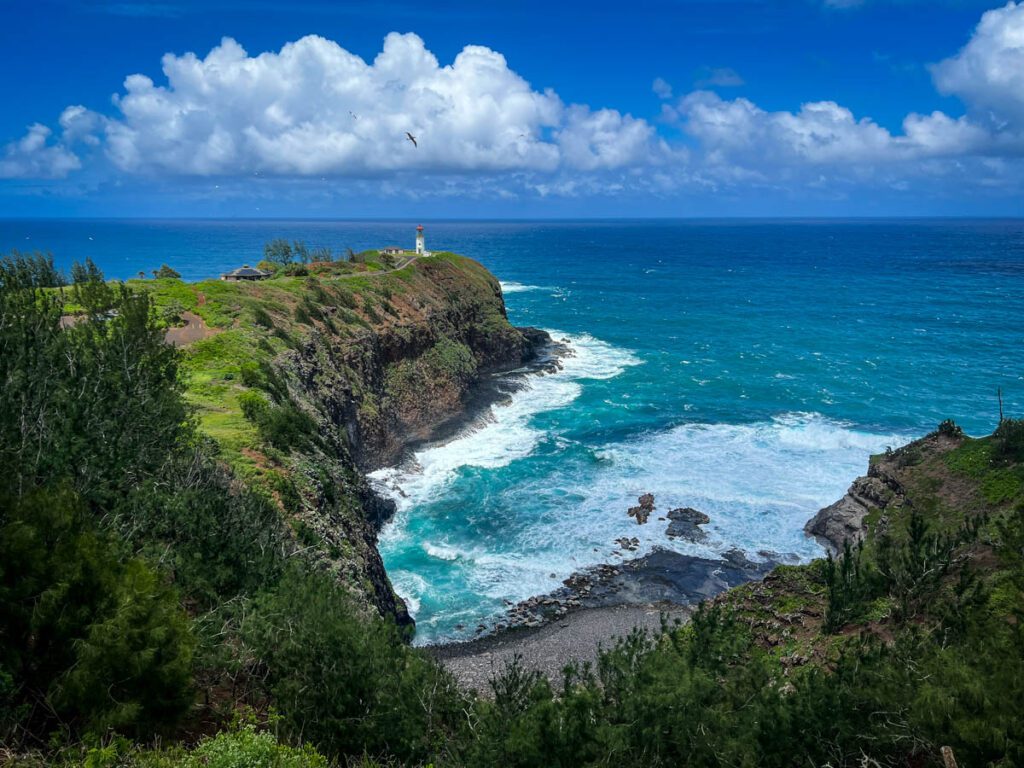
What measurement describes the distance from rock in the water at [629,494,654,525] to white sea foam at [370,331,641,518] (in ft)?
39.7

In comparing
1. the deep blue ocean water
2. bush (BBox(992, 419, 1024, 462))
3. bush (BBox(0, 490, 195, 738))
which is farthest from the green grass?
bush (BBox(0, 490, 195, 738))

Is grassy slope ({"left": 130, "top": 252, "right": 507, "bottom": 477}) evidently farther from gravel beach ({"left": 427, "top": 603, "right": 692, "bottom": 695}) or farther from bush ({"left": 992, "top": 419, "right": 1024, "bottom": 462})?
bush ({"left": 992, "top": 419, "right": 1024, "bottom": 462})

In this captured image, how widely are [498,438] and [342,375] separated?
15.2 m

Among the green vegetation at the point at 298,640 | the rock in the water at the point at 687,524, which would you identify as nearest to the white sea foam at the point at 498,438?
the rock in the water at the point at 687,524

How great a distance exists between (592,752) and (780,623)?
1473 centimetres

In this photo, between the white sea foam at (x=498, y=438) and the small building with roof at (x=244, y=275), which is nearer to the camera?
the white sea foam at (x=498, y=438)

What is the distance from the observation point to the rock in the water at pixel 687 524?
136ft

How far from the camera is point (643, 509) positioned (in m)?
44.1

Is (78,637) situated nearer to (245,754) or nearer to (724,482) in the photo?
(245,754)

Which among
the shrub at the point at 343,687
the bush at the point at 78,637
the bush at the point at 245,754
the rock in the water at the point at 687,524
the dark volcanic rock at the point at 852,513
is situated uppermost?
the bush at the point at 78,637

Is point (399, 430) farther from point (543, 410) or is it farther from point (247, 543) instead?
point (247, 543)

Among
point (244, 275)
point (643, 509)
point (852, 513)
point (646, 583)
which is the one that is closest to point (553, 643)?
point (646, 583)

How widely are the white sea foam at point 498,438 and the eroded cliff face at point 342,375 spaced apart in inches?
105

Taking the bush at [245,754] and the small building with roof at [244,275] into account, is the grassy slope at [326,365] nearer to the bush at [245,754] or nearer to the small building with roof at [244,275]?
the small building with roof at [244,275]
